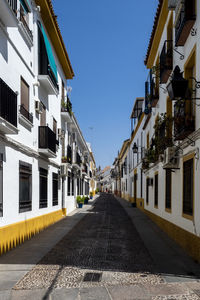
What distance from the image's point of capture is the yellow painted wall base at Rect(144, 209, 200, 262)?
6.89 metres

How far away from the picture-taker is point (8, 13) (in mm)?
7195

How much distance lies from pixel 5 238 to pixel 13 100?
3447 mm

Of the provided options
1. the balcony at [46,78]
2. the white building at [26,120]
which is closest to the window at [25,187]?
the white building at [26,120]

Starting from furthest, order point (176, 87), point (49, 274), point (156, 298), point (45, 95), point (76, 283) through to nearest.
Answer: point (45, 95) → point (176, 87) → point (49, 274) → point (76, 283) → point (156, 298)

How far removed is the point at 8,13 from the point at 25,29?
240 centimetres

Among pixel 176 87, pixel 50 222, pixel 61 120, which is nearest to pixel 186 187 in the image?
pixel 176 87

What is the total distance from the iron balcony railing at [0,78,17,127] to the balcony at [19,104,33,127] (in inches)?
56.7

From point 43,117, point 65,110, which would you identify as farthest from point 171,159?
point 65,110

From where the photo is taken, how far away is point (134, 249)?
827 centimetres

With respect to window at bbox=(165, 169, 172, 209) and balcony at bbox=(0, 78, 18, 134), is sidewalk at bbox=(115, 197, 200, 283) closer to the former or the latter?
window at bbox=(165, 169, 172, 209)

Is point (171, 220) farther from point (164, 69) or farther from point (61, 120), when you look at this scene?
point (61, 120)

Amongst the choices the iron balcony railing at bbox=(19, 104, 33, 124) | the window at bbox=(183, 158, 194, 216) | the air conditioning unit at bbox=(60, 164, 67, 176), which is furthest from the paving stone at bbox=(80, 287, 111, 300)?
the air conditioning unit at bbox=(60, 164, 67, 176)

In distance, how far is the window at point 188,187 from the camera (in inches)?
305

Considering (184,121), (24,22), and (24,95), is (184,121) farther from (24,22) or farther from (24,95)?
(24,22)
